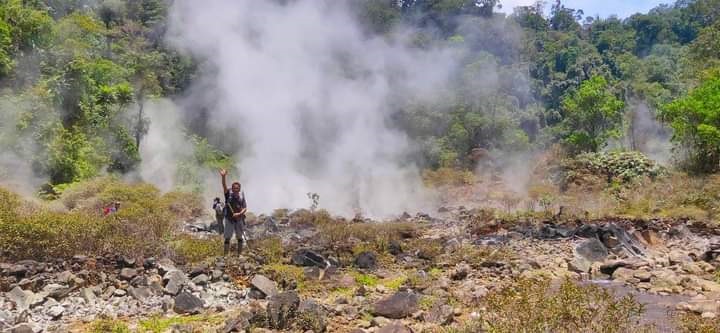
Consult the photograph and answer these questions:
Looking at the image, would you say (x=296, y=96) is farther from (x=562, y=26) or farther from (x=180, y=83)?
(x=562, y=26)

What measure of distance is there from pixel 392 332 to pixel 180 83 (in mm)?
36431

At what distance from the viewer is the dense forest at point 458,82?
74.3 ft

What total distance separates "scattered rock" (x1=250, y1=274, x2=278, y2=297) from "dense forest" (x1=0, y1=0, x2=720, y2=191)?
16.1 metres

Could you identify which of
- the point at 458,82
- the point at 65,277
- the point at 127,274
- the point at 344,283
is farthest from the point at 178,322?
the point at 458,82

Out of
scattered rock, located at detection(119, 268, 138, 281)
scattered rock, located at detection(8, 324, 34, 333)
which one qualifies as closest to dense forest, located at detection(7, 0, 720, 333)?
scattered rock, located at detection(119, 268, 138, 281)

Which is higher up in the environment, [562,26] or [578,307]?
[562,26]

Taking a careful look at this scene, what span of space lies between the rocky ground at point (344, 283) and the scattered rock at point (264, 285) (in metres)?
0.03

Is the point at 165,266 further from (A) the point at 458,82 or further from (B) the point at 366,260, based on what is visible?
(A) the point at 458,82

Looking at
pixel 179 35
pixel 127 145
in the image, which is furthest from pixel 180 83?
pixel 127 145

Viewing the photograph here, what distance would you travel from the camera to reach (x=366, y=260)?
10773mm

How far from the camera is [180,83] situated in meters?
39.4

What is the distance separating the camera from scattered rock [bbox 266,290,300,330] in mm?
6258

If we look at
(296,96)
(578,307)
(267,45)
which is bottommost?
(578,307)

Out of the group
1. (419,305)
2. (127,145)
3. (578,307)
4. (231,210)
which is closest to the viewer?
(578,307)
